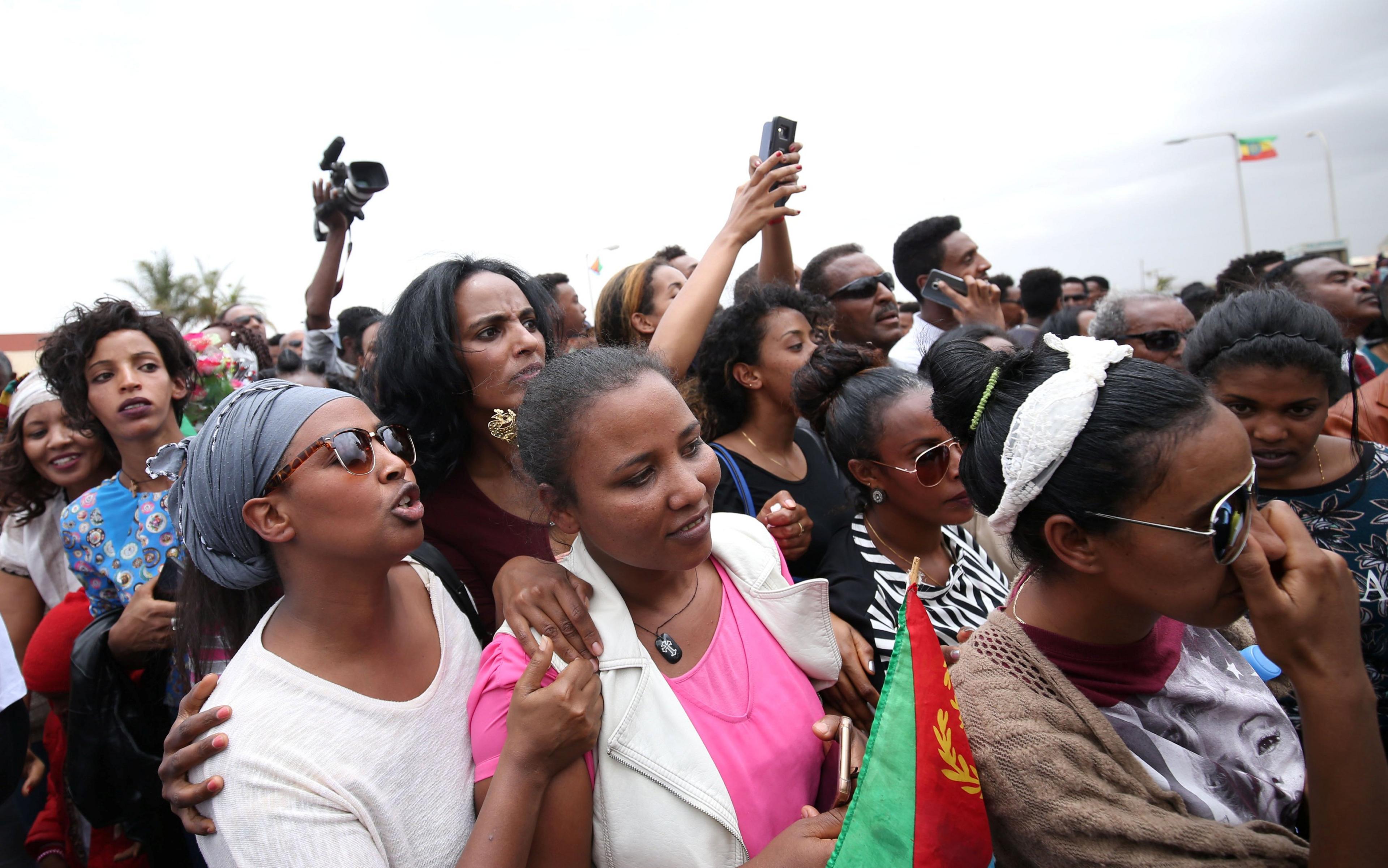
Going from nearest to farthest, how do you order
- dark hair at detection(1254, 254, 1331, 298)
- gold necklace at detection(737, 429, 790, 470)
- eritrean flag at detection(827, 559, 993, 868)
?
eritrean flag at detection(827, 559, 993, 868), gold necklace at detection(737, 429, 790, 470), dark hair at detection(1254, 254, 1331, 298)

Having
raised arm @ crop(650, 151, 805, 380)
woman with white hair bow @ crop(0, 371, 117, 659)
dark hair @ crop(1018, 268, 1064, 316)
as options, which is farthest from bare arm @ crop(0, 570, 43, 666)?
dark hair @ crop(1018, 268, 1064, 316)

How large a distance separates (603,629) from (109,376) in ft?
8.55

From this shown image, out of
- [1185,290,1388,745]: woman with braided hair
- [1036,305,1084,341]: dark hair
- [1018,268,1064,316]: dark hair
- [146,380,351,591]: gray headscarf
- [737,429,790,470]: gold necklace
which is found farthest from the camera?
[1018,268,1064,316]: dark hair

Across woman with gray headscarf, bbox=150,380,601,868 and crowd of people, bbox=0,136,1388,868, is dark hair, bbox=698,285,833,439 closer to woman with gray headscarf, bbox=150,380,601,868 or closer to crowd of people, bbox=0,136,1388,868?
crowd of people, bbox=0,136,1388,868

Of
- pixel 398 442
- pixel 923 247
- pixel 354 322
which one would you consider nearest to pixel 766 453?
pixel 398 442

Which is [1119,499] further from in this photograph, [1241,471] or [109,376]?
[109,376]

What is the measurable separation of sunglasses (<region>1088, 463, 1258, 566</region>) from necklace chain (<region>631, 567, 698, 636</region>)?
1079 mm

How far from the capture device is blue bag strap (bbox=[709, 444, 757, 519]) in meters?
3.16

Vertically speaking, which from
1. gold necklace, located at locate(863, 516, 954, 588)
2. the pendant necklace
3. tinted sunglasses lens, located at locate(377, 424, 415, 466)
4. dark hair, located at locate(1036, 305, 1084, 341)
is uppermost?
tinted sunglasses lens, located at locate(377, 424, 415, 466)

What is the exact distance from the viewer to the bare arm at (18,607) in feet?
12.1

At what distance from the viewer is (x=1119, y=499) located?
1625 mm

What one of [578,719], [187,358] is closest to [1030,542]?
[578,719]

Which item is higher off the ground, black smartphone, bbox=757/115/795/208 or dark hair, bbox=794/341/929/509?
black smartphone, bbox=757/115/795/208

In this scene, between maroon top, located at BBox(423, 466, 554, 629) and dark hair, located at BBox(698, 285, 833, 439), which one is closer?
maroon top, located at BBox(423, 466, 554, 629)
